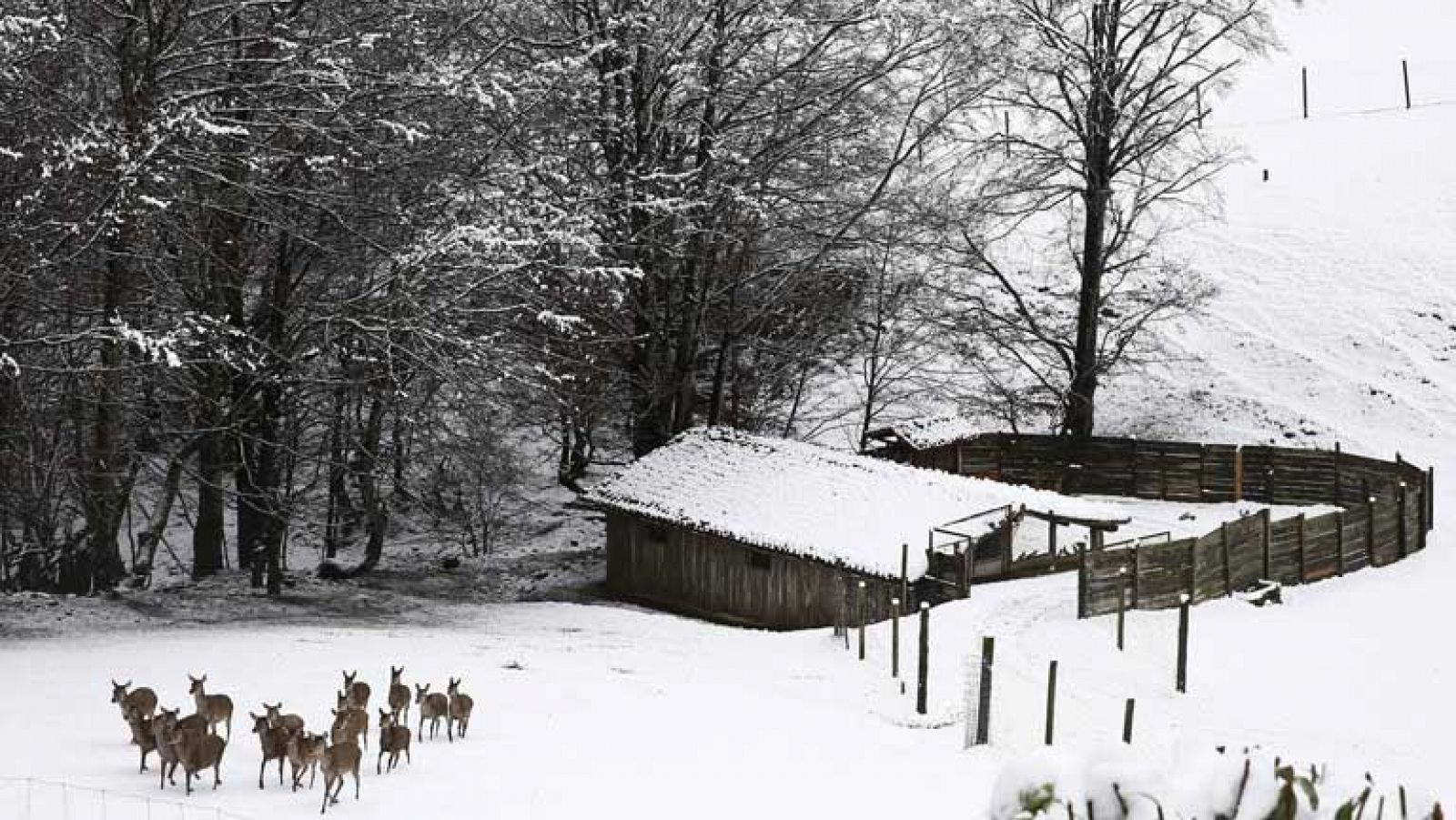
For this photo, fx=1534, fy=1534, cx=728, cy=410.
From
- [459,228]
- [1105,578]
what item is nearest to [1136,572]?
[1105,578]

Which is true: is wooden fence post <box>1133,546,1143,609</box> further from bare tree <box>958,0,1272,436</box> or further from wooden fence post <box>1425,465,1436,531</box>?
bare tree <box>958,0,1272,436</box>

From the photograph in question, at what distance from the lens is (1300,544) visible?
25.6 m

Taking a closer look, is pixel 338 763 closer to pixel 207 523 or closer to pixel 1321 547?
pixel 207 523

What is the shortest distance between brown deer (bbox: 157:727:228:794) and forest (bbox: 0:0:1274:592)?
771cm

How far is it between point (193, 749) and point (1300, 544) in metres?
20.1

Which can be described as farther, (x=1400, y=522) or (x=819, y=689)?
(x=1400, y=522)

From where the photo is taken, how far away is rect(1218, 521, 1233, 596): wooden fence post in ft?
78.4

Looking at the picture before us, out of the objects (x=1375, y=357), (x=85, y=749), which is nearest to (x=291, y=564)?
(x=85, y=749)

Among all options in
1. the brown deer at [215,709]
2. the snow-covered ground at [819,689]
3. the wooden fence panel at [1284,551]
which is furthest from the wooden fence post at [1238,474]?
the brown deer at [215,709]

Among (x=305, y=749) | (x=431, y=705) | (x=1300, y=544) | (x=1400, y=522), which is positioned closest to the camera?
(x=305, y=749)

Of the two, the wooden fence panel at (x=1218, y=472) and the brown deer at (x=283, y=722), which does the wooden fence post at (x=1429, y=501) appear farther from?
the brown deer at (x=283, y=722)

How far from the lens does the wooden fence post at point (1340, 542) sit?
1034 inches

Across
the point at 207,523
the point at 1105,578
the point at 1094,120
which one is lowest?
the point at 1105,578

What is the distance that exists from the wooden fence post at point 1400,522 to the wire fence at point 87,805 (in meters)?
23.6
